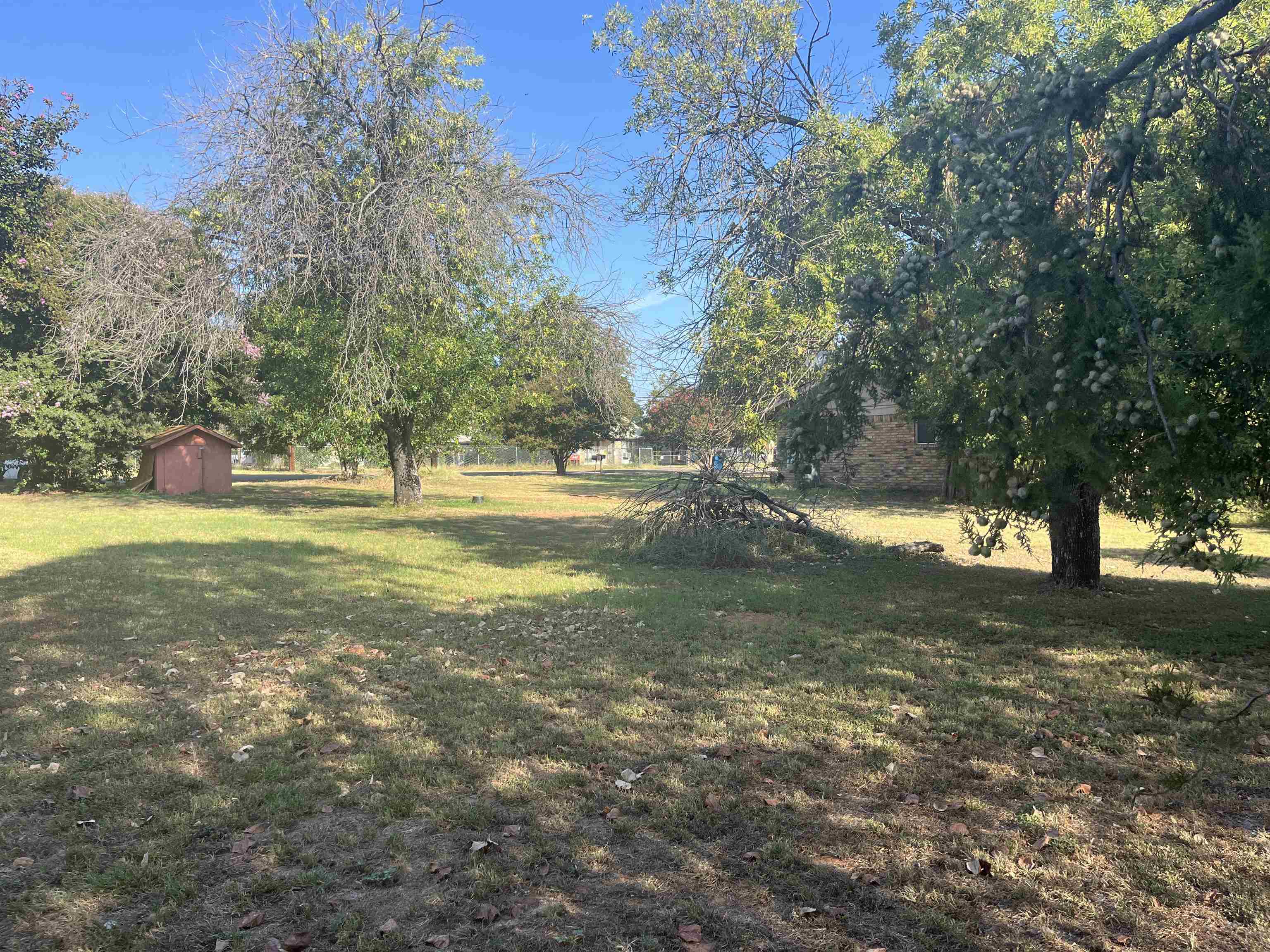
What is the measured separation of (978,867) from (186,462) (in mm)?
26645

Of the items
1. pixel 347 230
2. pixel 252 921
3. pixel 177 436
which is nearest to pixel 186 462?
pixel 177 436

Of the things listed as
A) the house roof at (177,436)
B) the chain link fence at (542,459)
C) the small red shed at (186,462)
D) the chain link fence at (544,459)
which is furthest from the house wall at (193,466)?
the chain link fence at (542,459)

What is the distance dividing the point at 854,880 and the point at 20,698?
17.1 ft

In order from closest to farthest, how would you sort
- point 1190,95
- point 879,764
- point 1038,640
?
point 879,764, point 1190,95, point 1038,640

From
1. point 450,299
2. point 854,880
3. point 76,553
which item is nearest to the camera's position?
point 854,880

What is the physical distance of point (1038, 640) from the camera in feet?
22.7

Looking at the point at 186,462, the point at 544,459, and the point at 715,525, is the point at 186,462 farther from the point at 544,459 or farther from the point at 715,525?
the point at 544,459

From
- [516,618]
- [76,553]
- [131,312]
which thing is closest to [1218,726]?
[516,618]

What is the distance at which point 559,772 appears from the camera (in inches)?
159

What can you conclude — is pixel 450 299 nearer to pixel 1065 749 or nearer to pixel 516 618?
pixel 516 618

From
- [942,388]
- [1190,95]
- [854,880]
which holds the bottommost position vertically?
[854,880]

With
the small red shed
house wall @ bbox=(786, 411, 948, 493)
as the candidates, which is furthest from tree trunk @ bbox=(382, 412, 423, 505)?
house wall @ bbox=(786, 411, 948, 493)

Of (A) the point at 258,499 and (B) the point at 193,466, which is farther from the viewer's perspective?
(B) the point at 193,466

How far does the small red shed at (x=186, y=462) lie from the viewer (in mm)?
24469
